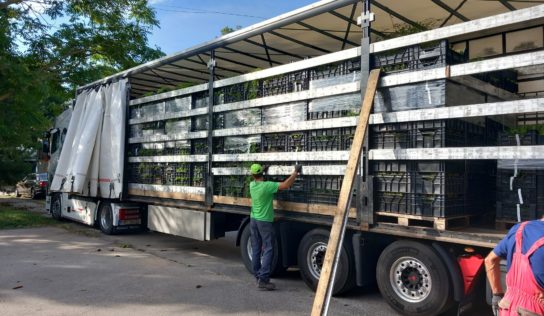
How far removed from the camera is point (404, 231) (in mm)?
4527

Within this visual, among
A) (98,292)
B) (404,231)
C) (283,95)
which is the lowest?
(98,292)

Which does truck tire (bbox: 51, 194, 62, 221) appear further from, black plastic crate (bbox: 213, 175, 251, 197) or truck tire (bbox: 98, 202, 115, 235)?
black plastic crate (bbox: 213, 175, 251, 197)

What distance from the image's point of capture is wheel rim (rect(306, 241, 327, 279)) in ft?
18.1

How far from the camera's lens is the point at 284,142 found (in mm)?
5918

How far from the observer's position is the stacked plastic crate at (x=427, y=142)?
14.3 feet

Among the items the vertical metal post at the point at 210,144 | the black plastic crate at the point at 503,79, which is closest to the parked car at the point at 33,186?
the vertical metal post at the point at 210,144

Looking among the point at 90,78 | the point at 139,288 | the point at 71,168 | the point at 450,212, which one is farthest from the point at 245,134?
the point at 90,78

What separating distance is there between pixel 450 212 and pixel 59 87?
45.0ft

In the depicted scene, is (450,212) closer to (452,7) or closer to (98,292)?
(452,7)

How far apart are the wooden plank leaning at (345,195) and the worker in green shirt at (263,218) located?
1225 millimetres

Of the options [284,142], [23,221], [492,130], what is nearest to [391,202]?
[492,130]

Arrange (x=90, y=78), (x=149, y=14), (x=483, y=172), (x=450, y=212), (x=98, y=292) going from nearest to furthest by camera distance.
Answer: (x=450, y=212), (x=483, y=172), (x=98, y=292), (x=90, y=78), (x=149, y=14)

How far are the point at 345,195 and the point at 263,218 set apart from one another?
1.58 meters

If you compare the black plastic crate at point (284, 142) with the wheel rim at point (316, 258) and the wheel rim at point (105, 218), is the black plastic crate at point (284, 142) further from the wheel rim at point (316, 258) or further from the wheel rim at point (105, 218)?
the wheel rim at point (105, 218)
